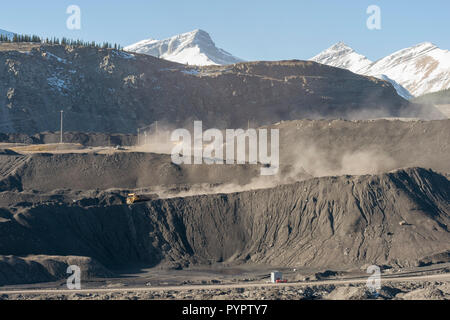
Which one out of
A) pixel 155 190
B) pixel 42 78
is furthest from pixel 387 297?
pixel 42 78

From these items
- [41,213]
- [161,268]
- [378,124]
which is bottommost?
[161,268]

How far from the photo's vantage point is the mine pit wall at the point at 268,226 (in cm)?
8456

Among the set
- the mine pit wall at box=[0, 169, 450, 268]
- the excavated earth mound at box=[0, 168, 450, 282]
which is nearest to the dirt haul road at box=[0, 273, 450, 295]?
the excavated earth mound at box=[0, 168, 450, 282]

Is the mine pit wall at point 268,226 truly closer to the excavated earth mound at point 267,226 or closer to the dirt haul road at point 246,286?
the excavated earth mound at point 267,226

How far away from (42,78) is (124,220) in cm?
8804

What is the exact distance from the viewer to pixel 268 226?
91938mm

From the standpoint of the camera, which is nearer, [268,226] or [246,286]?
[246,286]

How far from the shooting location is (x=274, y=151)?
12875cm

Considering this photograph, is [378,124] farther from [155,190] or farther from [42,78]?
[42,78]

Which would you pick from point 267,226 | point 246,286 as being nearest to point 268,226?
point 267,226

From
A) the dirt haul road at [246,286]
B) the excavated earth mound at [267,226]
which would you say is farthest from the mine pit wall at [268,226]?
the dirt haul road at [246,286]

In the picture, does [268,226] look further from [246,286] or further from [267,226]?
[246,286]

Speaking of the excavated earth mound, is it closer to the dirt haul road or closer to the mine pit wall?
the mine pit wall

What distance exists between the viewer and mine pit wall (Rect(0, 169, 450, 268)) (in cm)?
8456
